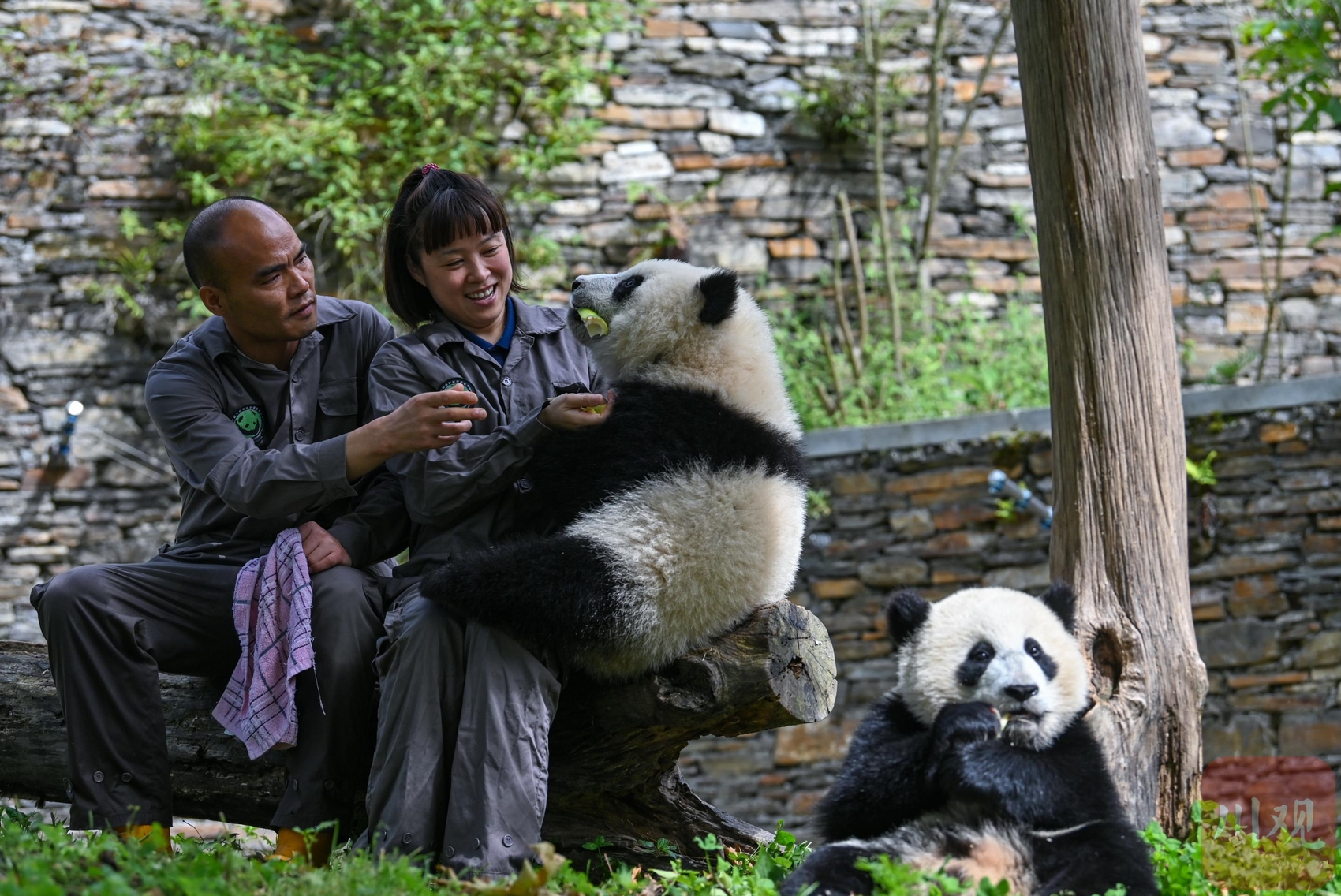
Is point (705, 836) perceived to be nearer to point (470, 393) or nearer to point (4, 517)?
point (470, 393)

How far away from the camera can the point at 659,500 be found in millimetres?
2834

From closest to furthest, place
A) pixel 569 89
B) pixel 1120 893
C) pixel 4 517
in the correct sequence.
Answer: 1. pixel 1120 893
2. pixel 4 517
3. pixel 569 89

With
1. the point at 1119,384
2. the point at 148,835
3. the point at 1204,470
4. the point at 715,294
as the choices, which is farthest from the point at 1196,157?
the point at 148,835

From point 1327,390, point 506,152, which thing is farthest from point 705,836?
point 506,152

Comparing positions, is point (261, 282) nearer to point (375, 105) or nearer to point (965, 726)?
point (965, 726)

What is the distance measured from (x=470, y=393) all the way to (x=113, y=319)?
5.49m

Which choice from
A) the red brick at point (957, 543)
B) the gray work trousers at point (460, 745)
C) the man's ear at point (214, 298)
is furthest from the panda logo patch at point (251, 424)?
the red brick at point (957, 543)

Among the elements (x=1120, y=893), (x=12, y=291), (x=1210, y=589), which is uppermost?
(x=12, y=291)

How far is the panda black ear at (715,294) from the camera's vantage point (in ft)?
10.1

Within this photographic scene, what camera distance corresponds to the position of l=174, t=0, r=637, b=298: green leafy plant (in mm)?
7387

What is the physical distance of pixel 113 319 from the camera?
7.37m

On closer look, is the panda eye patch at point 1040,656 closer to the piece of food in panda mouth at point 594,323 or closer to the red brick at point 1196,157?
the piece of food in panda mouth at point 594,323

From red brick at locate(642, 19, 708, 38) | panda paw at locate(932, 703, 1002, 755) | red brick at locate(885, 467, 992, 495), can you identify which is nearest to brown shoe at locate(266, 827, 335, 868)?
panda paw at locate(932, 703, 1002, 755)

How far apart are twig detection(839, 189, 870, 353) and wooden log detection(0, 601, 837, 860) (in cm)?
464
